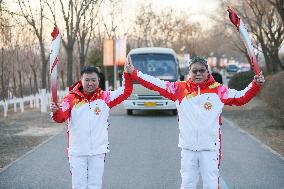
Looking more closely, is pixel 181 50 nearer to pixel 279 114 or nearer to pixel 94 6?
pixel 94 6

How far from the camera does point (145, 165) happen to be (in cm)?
895

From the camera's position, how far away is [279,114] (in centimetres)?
1380

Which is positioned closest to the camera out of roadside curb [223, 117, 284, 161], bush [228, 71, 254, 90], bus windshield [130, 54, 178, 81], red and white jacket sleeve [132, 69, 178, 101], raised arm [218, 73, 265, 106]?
raised arm [218, 73, 265, 106]

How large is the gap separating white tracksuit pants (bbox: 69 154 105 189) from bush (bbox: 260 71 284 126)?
29.5ft

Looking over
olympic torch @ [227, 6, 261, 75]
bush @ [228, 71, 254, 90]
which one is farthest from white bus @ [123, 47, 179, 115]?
olympic torch @ [227, 6, 261, 75]

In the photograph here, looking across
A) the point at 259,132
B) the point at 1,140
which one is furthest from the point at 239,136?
the point at 1,140

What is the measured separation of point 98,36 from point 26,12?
67.7ft

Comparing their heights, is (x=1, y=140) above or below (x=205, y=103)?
below

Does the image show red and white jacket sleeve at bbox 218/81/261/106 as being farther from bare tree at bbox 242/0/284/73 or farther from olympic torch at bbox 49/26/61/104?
bare tree at bbox 242/0/284/73

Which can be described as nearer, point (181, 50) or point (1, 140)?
point (1, 140)

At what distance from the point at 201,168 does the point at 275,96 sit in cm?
877

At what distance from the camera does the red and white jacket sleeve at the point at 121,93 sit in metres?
5.56

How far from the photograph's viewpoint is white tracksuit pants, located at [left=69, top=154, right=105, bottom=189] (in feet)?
17.3

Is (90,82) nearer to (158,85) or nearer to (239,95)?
(158,85)
